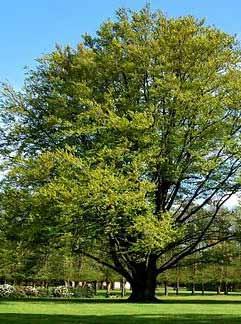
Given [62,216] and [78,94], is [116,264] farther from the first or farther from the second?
[78,94]

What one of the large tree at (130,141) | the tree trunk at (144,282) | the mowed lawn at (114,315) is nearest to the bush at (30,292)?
the large tree at (130,141)

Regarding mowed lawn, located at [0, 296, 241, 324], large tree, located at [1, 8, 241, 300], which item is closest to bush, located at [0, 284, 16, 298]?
large tree, located at [1, 8, 241, 300]

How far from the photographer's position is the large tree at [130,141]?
30.9 meters

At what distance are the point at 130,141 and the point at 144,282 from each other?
8.73 metres

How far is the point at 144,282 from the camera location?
35750 mm

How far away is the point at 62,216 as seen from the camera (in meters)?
30.4

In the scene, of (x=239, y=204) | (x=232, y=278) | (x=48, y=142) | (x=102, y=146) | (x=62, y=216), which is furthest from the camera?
(x=232, y=278)

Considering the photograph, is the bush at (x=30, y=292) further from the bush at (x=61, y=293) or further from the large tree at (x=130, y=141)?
the large tree at (x=130, y=141)

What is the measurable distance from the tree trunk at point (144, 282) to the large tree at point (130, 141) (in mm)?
62

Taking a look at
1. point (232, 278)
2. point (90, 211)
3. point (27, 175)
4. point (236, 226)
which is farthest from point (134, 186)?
point (232, 278)

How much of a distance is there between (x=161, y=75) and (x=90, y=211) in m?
8.94

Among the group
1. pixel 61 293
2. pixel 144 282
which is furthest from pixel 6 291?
pixel 144 282

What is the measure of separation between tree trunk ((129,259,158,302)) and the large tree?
6cm

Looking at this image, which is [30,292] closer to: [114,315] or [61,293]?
[61,293]
